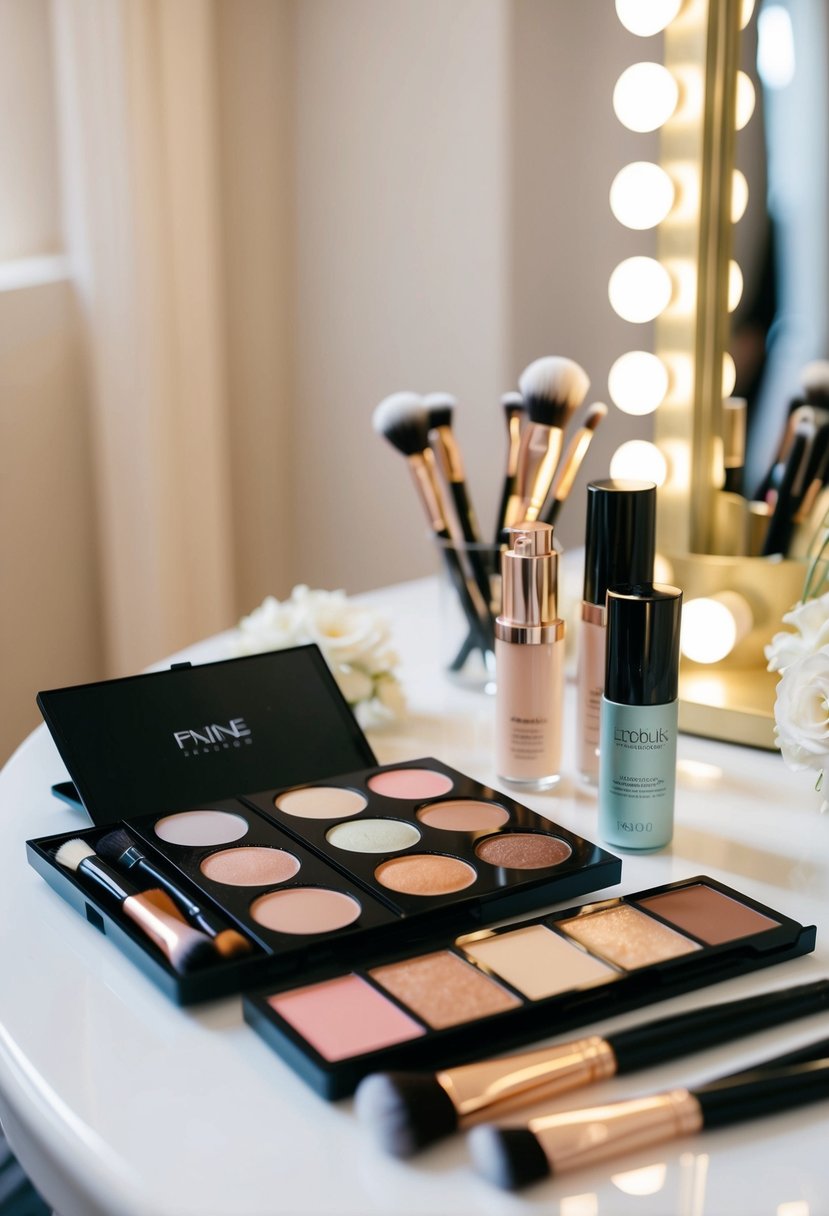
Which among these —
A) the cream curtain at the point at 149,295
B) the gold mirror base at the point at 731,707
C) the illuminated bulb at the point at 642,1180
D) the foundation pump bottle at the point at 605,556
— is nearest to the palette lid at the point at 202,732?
the foundation pump bottle at the point at 605,556

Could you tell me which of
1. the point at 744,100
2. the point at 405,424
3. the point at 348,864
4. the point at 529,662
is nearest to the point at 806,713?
the point at 529,662

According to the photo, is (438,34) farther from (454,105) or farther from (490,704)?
(490,704)

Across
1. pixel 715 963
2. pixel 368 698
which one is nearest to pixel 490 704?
pixel 368 698

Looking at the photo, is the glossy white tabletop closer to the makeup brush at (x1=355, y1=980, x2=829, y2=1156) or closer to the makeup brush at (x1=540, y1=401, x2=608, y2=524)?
the makeup brush at (x1=355, y1=980, x2=829, y2=1156)

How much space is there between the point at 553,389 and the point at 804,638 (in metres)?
0.26

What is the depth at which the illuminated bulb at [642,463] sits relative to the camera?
3.38ft

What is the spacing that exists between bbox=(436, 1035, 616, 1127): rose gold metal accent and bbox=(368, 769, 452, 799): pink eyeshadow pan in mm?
251

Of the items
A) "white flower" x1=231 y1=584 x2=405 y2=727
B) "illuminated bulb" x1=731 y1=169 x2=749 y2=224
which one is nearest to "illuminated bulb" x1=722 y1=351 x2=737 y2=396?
"illuminated bulb" x1=731 y1=169 x2=749 y2=224

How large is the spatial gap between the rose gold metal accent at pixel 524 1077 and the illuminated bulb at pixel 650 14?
2.44ft

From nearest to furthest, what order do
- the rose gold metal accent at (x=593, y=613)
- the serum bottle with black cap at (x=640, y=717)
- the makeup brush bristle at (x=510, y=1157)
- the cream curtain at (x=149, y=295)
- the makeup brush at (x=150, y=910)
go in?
the makeup brush bristle at (x=510, y=1157), the makeup brush at (x=150, y=910), the serum bottle with black cap at (x=640, y=717), the rose gold metal accent at (x=593, y=613), the cream curtain at (x=149, y=295)

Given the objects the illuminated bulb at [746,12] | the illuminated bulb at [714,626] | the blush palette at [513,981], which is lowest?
the blush palette at [513,981]

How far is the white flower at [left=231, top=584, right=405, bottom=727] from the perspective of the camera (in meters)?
0.94

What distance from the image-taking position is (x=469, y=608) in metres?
1.01

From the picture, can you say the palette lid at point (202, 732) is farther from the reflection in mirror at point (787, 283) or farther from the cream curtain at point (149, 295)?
the cream curtain at point (149, 295)
